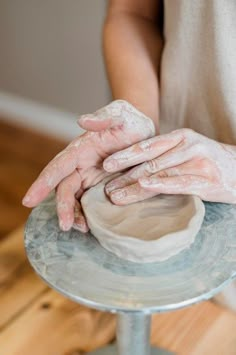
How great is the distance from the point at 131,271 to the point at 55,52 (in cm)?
193

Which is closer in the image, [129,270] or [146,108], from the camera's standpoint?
[129,270]

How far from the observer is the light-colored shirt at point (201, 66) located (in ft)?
2.52

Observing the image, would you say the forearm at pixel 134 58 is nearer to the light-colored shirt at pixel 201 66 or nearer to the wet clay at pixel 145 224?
the light-colored shirt at pixel 201 66

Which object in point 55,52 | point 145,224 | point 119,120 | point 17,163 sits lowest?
point 17,163

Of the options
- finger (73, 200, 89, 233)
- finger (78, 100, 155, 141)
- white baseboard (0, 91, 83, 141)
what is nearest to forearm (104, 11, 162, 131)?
finger (78, 100, 155, 141)

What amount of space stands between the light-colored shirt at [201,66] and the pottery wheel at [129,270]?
0.23 m

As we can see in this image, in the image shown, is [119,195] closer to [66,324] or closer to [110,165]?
[110,165]

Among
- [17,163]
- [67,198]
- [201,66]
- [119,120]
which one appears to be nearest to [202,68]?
[201,66]

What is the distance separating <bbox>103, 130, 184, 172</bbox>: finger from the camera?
0.65m

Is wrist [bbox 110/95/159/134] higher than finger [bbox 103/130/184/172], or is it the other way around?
finger [bbox 103/130/184/172]


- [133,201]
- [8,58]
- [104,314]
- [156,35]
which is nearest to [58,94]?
[8,58]

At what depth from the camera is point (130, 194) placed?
663 mm

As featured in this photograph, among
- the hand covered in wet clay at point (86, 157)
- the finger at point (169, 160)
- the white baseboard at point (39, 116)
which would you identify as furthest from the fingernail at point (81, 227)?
the white baseboard at point (39, 116)

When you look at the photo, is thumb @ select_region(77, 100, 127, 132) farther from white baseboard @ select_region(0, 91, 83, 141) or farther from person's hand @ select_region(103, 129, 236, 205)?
white baseboard @ select_region(0, 91, 83, 141)
